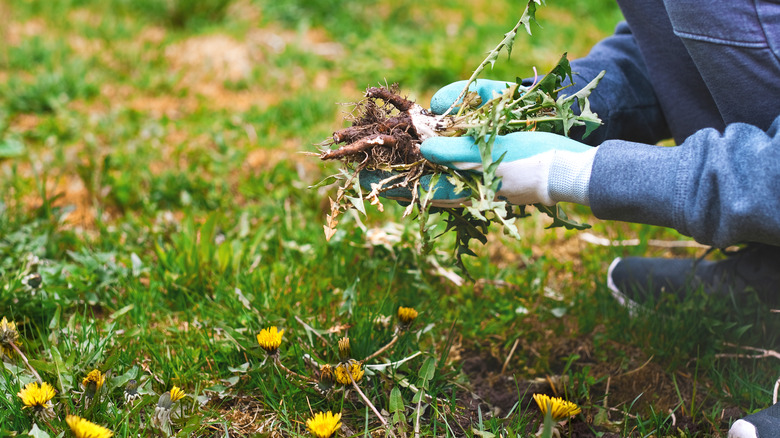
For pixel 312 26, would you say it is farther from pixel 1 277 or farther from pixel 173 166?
pixel 1 277

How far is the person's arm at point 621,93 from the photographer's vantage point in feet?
5.81

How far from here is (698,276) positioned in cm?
212

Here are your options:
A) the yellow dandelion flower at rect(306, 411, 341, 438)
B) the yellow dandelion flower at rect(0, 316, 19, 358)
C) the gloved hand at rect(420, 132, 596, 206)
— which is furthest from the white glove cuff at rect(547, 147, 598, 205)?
the yellow dandelion flower at rect(0, 316, 19, 358)

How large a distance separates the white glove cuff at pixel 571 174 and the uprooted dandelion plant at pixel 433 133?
0.13 metres

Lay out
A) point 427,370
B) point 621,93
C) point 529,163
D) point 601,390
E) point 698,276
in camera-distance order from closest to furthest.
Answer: point 529,163 < point 427,370 < point 601,390 < point 621,93 < point 698,276

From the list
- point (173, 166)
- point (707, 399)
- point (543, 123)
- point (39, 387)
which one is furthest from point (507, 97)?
point (173, 166)

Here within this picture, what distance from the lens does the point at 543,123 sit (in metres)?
1.60

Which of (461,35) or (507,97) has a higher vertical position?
(507,97)

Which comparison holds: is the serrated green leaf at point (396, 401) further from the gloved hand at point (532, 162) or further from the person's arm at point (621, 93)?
the person's arm at point (621, 93)

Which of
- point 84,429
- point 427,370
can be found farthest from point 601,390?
point 84,429

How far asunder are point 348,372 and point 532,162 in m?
0.63

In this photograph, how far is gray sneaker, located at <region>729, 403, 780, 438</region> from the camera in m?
1.37

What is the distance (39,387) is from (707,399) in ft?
5.41

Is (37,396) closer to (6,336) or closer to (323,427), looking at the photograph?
(6,336)
